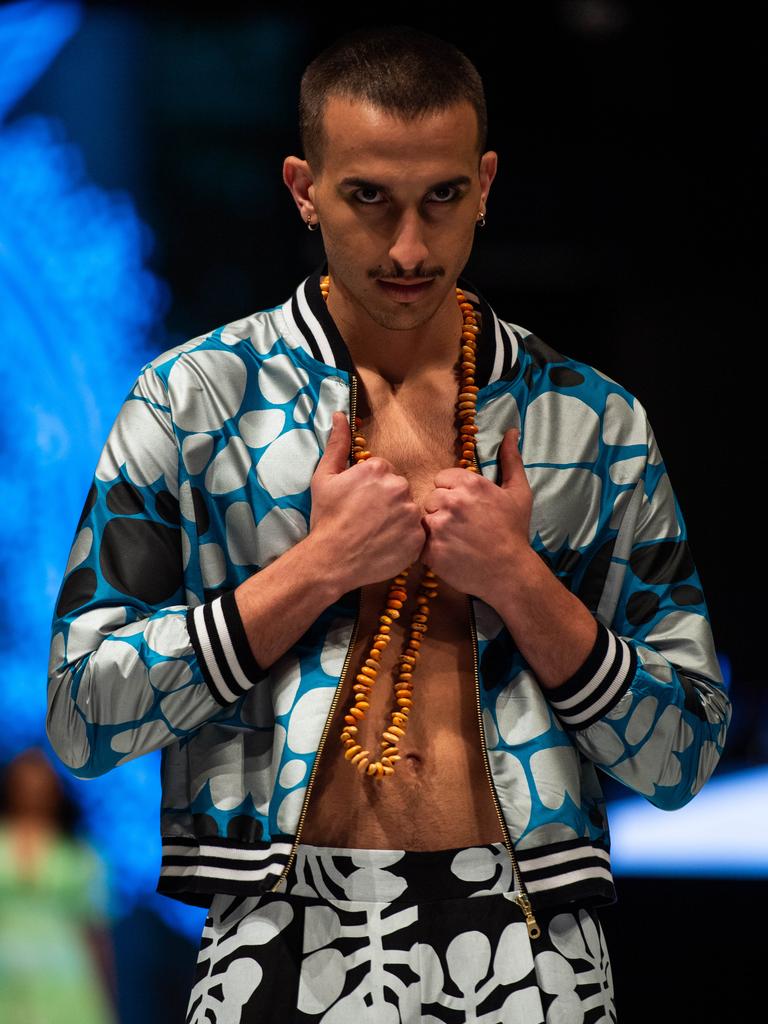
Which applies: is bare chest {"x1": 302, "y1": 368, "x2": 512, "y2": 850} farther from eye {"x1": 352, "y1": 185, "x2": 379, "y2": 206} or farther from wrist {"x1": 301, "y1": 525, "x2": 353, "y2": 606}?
eye {"x1": 352, "y1": 185, "x2": 379, "y2": 206}

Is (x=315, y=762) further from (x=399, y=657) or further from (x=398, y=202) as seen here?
(x=398, y=202)

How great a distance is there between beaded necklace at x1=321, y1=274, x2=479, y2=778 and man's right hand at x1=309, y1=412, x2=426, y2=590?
66 mm

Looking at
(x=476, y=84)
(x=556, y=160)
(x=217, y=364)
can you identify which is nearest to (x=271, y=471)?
(x=217, y=364)

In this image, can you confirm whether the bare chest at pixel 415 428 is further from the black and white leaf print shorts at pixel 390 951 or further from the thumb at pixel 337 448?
the black and white leaf print shorts at pixel 390 951

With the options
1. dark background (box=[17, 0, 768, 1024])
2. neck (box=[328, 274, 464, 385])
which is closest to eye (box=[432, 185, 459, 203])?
neck (box=[328, 274, 464, 385])

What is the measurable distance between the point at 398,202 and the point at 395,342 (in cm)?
22

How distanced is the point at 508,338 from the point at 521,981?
732mm

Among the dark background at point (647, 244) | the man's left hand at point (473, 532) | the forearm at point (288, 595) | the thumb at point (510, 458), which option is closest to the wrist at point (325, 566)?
the forearm at point (288, 595)

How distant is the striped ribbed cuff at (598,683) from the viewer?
157 centimetres

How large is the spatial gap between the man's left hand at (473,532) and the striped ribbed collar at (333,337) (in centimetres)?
19

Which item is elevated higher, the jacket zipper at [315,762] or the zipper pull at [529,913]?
Answer: the jacket zipper at [315,762]

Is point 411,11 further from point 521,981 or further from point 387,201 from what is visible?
point 521,981

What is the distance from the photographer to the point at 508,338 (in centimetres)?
180

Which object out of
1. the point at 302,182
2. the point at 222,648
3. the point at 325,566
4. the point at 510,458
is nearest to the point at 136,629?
the point at 222,648
